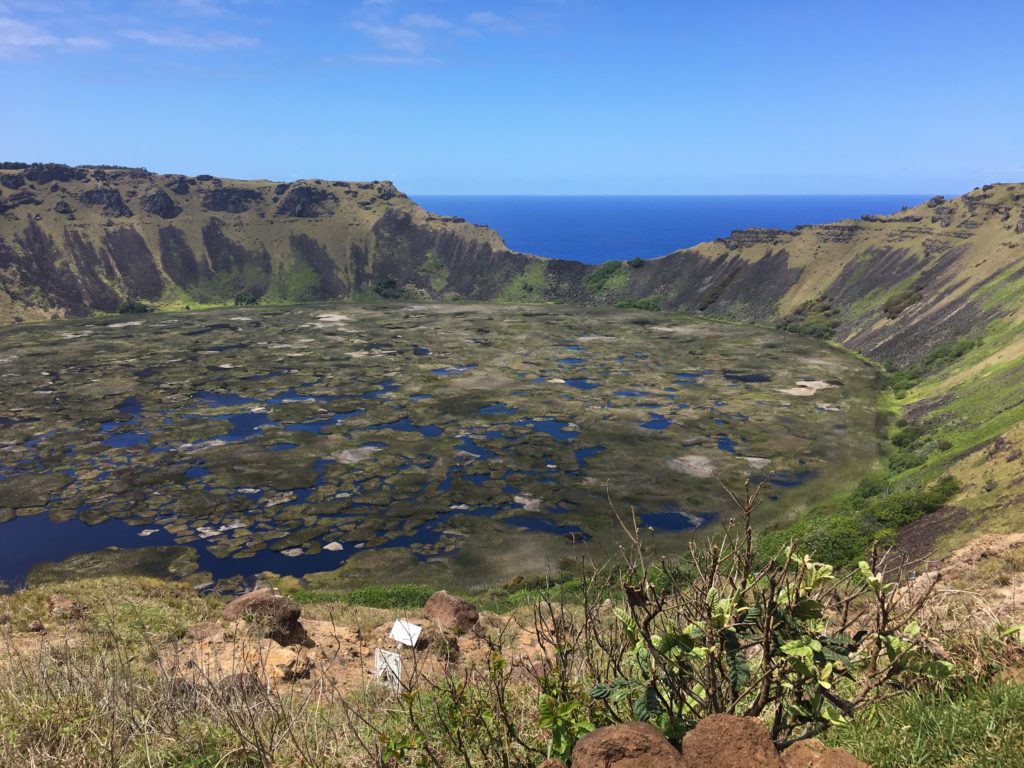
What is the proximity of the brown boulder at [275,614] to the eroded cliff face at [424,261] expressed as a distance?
286ft

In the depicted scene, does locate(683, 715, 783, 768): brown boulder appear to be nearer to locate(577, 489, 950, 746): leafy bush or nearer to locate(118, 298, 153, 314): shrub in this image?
locate(577, 489, 950, 746): leafy bush

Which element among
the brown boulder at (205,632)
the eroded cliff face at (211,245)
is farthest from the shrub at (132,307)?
the brown boulder at (205,632)

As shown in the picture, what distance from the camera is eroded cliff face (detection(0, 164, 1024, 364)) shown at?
4008 inches

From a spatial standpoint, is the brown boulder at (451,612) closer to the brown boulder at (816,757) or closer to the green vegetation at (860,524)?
the brown boulder at (816,757)

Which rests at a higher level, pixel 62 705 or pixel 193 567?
pixel 62 705

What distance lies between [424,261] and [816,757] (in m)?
174

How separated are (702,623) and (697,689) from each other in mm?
1024

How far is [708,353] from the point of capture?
97.3m

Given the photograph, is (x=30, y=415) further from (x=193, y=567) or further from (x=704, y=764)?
(x=704, y=764)

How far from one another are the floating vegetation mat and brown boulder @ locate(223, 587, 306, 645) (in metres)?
11.4

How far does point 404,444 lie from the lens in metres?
58.9

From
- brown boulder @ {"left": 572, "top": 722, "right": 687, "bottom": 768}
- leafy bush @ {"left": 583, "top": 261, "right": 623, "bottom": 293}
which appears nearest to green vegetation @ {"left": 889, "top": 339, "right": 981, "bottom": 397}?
brown boulder @ {"left": 572, "top": 722, "right": 687, "bottom": 768}

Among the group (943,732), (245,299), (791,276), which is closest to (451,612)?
(943,732)

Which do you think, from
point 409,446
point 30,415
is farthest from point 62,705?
point 30,415
